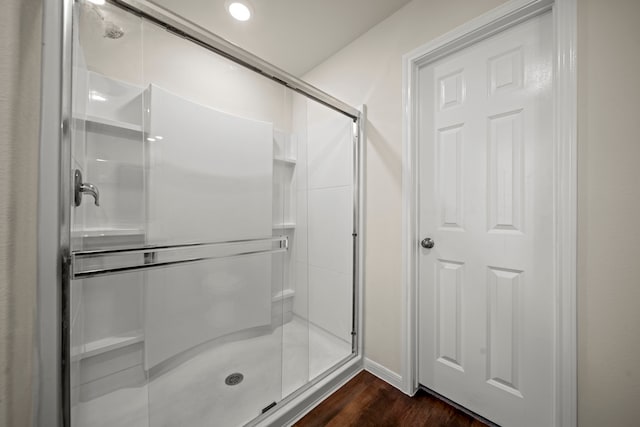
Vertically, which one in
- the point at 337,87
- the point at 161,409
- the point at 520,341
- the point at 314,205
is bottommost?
the point at 161,409

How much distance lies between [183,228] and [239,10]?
139 centimetres

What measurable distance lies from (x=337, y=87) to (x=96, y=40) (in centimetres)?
143

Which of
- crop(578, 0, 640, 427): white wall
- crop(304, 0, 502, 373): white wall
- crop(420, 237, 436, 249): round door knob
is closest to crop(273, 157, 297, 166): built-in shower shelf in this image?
crop(304, 0, 502, 373): white wall

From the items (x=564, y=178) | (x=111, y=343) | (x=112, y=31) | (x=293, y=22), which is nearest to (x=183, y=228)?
(x=111, y=343)

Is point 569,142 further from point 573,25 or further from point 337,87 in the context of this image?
point 337,87

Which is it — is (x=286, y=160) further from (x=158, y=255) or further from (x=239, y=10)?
(x=239, y=10)

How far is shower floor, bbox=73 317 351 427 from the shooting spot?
3.57 ft

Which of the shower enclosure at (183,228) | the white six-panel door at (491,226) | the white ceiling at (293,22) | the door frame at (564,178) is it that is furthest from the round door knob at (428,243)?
the white ceiling at (293,22)

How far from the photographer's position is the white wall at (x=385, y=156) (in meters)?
1.46

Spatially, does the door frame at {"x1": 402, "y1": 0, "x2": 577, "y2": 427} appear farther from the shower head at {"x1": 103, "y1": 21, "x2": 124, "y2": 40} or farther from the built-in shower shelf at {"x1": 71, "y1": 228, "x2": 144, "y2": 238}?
the built-in shower shelf at {"x1": 71, "y1": 228, "x2": 144, "y2": 238}

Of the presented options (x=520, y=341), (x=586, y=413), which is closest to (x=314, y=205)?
(x=520, y=341)

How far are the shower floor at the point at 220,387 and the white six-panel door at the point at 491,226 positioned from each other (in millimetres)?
759

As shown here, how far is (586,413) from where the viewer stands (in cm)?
91

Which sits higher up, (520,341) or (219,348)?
(520,341)
